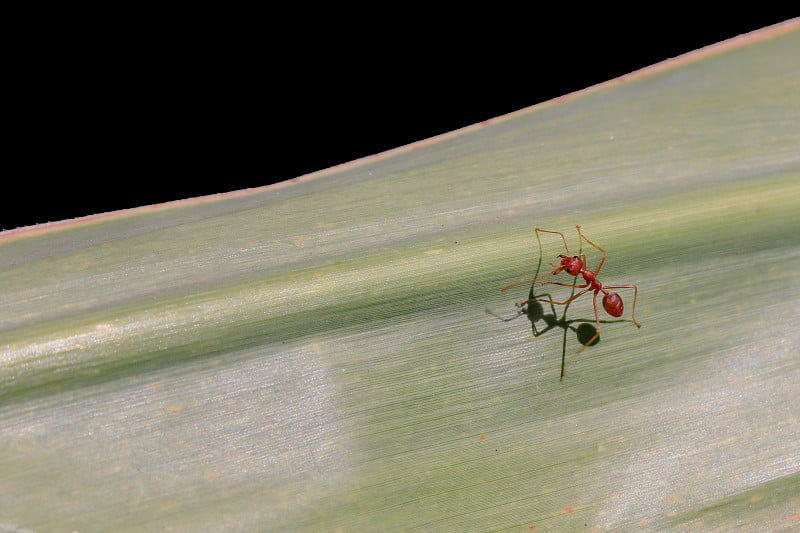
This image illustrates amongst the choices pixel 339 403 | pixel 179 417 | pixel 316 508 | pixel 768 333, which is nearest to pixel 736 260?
pixel 768 333

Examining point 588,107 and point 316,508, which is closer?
point 316,508

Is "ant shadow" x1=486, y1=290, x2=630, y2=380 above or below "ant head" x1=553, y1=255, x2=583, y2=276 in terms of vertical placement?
below

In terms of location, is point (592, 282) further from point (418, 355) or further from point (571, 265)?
point (418, 355)

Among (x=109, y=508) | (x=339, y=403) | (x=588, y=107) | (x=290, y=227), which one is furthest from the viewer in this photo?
(x=588, y=107)

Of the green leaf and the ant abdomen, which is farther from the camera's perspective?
the ant abdomen

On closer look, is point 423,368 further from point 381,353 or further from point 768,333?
point 768,333

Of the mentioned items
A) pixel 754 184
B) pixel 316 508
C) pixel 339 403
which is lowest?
pixel 316 508
